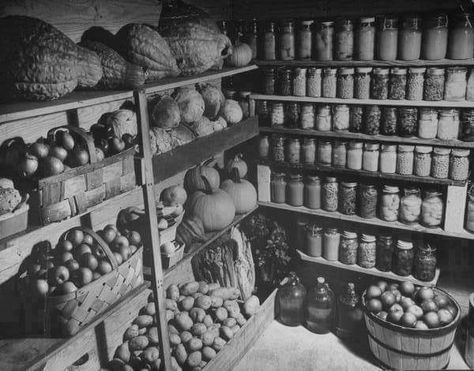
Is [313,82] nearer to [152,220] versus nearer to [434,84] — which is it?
[434,84]

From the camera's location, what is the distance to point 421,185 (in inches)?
126

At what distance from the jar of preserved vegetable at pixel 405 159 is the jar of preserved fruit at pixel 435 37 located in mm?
552

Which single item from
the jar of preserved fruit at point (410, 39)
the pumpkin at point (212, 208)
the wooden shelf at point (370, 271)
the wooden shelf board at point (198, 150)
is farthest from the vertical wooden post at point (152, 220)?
the jar of preserved fruit at point (410, 39)

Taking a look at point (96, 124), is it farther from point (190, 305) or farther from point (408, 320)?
point (408, 320)

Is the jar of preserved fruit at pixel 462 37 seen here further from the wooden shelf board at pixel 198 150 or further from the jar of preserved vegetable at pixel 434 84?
the wooden shelf board at pixel 198 150

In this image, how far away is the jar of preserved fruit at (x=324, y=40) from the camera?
9.72ft

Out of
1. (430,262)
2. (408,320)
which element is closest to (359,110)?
(430,262)

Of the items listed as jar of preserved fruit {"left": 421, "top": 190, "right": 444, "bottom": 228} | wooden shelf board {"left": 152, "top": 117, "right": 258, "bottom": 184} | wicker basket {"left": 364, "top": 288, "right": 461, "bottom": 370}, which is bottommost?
wicker basket {"left": 364, "top": 288, "right": 461, "bottom": 370}

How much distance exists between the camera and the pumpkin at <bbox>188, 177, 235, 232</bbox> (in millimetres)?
2992

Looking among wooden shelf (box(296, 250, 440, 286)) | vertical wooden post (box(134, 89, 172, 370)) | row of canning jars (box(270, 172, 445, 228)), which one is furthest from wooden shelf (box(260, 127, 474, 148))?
vertical wooden post (box(134, 89, 172, 370))

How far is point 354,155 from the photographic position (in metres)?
3.12

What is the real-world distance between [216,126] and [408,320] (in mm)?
1615

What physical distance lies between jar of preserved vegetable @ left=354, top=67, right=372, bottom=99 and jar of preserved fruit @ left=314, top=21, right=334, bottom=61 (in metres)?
0.21

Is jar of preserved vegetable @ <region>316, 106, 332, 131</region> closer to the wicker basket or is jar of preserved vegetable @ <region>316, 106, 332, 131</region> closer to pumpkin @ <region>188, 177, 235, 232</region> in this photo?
pumpkin @ <region>188, 177, 235, 232</region>
